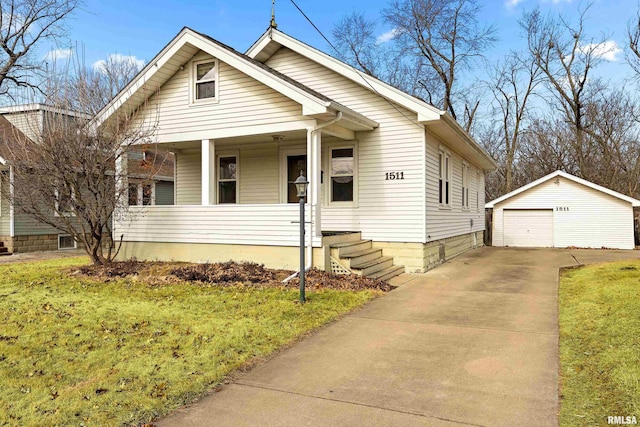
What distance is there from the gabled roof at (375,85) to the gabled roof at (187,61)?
0.92 m

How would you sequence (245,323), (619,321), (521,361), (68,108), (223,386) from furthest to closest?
(68,108), (245,323), (619,321), (521,361), (223,386)

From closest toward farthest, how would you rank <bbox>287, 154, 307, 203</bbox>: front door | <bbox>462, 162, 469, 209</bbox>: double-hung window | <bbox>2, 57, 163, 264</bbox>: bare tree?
<bbox>2, 57, 163, 264</bbox>: bare tree < <bbox>287, 154, 307, 203</bbox>: front door < <bbox>462, 162, 469, 209</bbox>: double-hung window

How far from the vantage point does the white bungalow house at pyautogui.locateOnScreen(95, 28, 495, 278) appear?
9648 mm

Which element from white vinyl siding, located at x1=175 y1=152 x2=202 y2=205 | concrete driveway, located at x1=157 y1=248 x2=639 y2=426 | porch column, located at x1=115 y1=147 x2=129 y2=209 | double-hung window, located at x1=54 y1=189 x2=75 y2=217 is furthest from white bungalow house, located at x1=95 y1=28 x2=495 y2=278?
concrete driveway, located at x1=157 y1=248 x2=639 y2=426

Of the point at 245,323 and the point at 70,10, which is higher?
the point at 70,10

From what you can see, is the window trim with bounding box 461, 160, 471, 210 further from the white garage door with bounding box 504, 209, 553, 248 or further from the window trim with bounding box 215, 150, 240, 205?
the window trim with bounding box 215, 150, 240, 205

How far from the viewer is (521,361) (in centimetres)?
442

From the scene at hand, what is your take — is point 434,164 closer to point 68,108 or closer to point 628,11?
point 68,108

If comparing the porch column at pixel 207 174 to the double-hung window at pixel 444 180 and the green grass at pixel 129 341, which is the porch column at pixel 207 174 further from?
the double-hung window at pixel 444 180

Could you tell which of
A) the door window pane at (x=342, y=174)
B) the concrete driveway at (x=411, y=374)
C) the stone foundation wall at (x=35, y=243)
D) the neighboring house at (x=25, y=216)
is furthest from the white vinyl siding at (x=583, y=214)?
the stone foundation wall at (x=35, y=243)

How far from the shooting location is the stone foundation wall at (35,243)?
1575 centimetres

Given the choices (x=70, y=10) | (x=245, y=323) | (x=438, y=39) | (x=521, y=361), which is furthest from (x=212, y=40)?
(x=438, y=39)

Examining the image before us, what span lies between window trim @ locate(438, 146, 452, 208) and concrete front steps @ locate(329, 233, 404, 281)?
2.71 meters

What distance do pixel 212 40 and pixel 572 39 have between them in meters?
26.6
